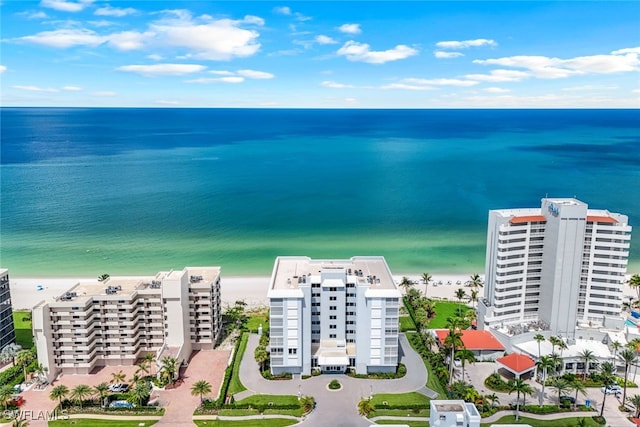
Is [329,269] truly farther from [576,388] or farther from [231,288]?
[231,288]

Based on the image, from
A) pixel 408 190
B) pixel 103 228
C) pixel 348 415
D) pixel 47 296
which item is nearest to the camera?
pixel 348 415

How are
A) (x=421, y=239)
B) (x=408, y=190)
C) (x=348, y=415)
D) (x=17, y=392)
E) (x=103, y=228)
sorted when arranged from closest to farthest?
1. (x=348, y=415)
2. (x=17, y=392)
3. (x=421, y=239)
4. (x=103, y=228)
5. (x=408, y=190)

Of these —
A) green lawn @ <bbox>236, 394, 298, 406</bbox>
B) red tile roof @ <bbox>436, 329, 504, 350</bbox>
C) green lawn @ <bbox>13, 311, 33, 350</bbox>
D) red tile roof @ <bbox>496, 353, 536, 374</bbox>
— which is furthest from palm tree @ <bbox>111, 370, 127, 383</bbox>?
red tile roof @ <bbox>496, 353, 536, 374</bbox>

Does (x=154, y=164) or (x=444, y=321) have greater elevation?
(x=154, y=164)

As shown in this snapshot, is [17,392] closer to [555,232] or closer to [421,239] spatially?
[555,232]

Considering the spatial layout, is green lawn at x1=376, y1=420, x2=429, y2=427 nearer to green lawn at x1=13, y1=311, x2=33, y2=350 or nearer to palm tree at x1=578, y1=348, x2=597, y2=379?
palm tree at x1=578, y1=348, x2=597, y2=379

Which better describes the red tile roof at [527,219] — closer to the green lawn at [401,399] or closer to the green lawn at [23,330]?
the green lawn at [401,399]

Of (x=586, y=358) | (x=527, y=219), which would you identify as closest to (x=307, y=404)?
(x=586, y=358)

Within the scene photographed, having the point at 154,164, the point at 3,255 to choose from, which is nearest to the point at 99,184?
the point at 154,164
